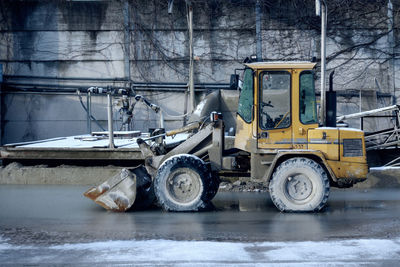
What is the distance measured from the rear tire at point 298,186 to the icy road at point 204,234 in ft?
0.62

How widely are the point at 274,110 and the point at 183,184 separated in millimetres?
1898

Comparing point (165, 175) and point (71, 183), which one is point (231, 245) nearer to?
point (165, 175)

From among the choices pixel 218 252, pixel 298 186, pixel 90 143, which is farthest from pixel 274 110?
pixel 90 143

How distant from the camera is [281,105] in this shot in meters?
8.74

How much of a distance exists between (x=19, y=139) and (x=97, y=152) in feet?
17.8

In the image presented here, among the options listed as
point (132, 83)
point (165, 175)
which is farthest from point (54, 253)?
point (132, 83)

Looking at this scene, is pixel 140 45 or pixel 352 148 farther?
pixel 140 45

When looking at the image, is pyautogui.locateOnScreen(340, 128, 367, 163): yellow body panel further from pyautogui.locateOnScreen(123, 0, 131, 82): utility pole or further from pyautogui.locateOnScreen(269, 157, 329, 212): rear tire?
pyautogui.locateOnScreen(123, 0, 131, 82): utility pole

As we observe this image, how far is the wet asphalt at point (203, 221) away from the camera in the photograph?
7.07 m

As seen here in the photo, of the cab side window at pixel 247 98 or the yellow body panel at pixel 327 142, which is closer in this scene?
the yellow body panel at pixel 327 142

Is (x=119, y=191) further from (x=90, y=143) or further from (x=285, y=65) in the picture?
(x=90, y=143)

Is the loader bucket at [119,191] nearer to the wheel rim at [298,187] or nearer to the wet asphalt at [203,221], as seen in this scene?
the wet asphalt at [203,221]

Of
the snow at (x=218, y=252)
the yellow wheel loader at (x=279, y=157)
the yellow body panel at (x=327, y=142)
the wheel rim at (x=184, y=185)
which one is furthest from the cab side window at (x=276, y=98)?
the snow at (x=218, y=252)

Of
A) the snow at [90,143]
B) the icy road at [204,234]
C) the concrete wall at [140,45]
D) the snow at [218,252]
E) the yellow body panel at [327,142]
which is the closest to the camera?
the snow at [218,252]
